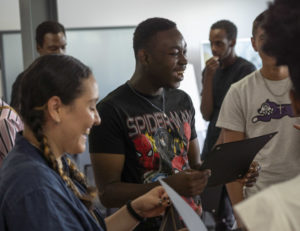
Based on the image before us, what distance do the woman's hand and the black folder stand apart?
0.17m

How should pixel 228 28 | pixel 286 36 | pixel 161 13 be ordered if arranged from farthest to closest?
pixel 161 13
pixel 228 28
pixel 286 36

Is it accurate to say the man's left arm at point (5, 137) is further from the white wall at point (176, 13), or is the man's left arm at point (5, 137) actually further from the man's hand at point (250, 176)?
the white wall at point (176, 13)

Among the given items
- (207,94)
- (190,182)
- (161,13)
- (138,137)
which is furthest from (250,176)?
(161,13)

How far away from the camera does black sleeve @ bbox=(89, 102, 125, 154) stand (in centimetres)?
153

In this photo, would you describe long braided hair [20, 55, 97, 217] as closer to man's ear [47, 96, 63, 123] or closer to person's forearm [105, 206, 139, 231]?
man's ear [47, 96, 63, 123]

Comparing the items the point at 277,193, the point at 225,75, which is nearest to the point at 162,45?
the point at 277,193

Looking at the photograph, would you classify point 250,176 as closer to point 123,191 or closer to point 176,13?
point 123,191

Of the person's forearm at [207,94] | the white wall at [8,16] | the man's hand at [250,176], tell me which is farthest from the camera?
the white wall at [8,16]

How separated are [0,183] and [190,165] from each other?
98cm

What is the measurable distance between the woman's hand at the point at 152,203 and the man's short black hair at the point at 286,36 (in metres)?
0.70

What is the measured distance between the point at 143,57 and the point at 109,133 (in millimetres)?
363

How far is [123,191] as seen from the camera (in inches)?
59.9

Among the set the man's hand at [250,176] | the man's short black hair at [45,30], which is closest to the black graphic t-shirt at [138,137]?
the man's hand at [250,176]

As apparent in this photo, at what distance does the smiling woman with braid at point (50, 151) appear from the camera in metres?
0.99
